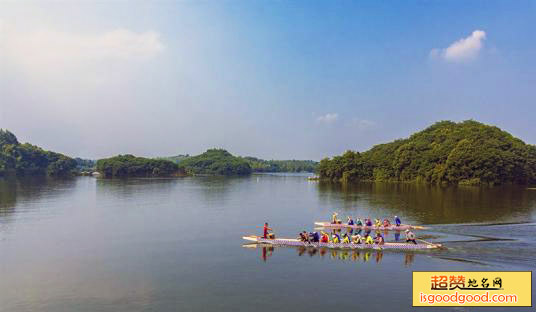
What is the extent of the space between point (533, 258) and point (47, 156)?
191734mm

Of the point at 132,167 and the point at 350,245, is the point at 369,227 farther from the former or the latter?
the point at 132,167

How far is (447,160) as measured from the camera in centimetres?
10969

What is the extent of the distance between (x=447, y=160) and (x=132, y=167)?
421 feet

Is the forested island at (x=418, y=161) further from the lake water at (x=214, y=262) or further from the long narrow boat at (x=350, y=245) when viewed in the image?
the long narrow boat at (x=350, y=245)

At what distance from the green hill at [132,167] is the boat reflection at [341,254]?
519 ft

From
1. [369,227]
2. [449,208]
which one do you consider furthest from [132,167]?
[369,227]

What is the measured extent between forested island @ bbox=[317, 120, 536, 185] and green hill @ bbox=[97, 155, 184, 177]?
7765 cm

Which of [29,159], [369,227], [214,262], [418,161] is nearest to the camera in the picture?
[214,262]

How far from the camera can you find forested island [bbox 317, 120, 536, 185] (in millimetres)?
103000

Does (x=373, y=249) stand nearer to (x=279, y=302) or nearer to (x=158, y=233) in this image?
(x=279, y=302)

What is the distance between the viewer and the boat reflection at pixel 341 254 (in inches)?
1202

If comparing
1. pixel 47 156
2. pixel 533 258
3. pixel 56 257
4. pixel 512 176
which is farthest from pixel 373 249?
pixel 47 156

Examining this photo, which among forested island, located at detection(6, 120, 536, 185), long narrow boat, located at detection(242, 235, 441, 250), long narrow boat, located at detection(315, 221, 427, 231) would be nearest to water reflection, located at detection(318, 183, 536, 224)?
long narrow boat, located at detection(315, 221, 427, 231)

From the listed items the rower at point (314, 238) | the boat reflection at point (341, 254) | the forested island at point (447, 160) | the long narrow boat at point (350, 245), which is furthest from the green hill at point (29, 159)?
the rower at point (314, 238)
